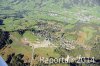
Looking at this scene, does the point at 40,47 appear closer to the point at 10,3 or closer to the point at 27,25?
the point at 27,25

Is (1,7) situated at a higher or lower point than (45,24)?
higher

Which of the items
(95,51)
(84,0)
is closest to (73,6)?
(84,0)

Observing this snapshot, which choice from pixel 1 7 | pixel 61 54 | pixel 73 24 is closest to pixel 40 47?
pixel 61 54

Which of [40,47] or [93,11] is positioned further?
[93,11]

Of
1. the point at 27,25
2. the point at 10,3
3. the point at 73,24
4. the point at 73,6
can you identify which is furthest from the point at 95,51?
the point at 10,3

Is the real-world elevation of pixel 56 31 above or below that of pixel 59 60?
above

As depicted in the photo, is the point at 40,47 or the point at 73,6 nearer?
the point at 40,47

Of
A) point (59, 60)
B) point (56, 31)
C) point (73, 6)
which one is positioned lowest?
point (59, 60)

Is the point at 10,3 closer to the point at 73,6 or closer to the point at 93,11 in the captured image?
the point at 73,6
